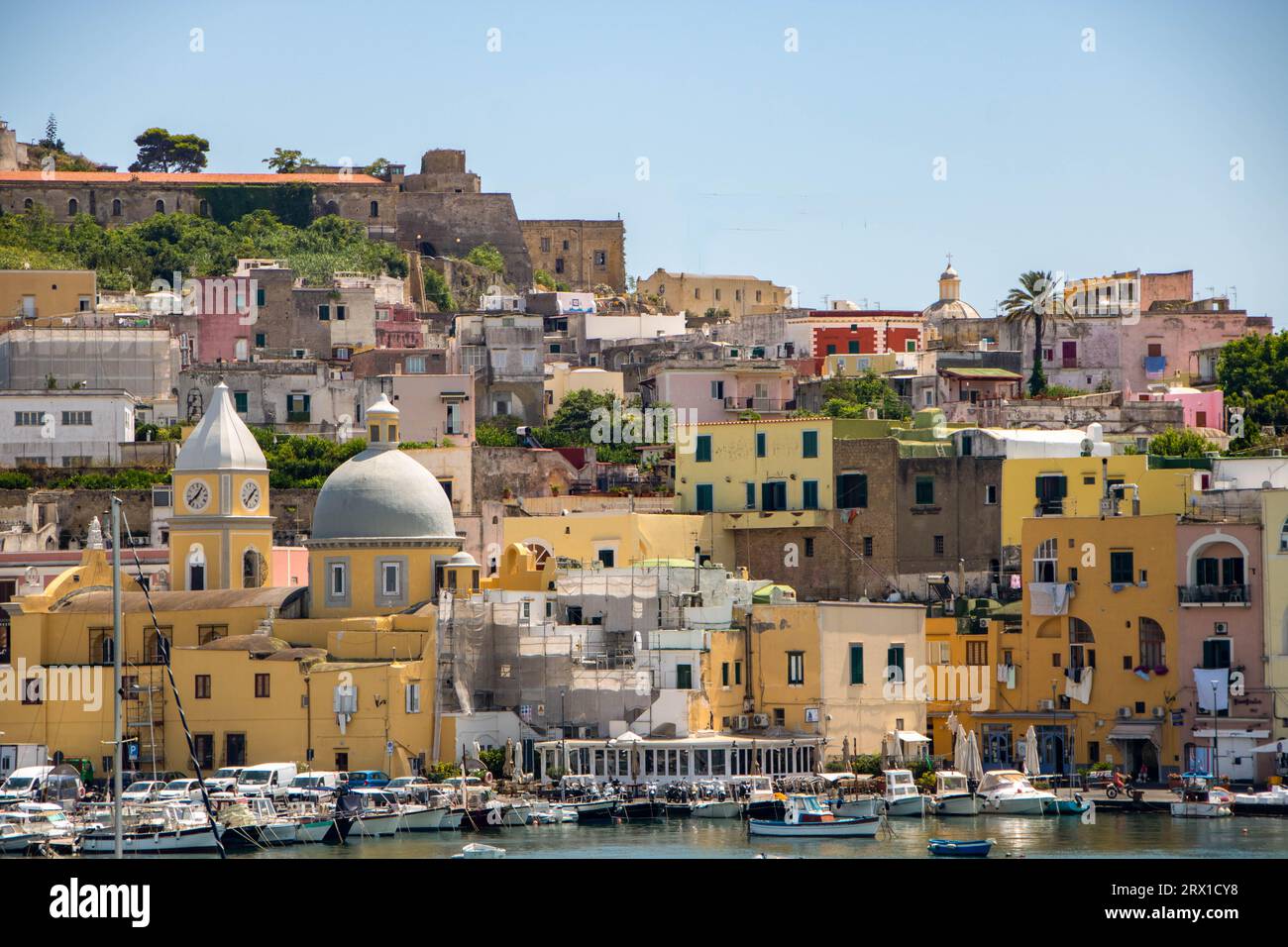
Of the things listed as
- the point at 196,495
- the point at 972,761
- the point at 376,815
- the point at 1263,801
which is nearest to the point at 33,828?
the point at 376,815

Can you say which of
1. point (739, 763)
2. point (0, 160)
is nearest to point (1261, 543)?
point (739, 763)

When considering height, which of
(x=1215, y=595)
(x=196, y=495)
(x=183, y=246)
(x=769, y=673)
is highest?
(x=183, y=246)

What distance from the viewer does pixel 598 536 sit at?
6669 cm

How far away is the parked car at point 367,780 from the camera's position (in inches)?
2173

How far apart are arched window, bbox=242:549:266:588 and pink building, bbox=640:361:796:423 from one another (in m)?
21.4

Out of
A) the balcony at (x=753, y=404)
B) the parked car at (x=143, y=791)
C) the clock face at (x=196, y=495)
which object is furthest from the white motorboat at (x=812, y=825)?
the balcony at (x=753, y=404)

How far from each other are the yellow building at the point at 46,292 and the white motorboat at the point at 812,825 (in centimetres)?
4427

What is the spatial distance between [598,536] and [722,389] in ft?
56.5

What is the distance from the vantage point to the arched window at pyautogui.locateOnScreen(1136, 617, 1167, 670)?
2371 inches

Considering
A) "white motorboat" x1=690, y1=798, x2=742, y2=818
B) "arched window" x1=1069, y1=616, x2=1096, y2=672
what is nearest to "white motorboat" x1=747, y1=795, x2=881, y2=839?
"white motorboat" x1=690, y1=798, x2=742, y2=818

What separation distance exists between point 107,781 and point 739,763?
50.7ft

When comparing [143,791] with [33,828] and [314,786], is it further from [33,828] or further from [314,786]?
[33,828]

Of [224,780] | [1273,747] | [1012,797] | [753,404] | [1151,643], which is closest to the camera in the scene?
[224,780]
